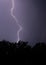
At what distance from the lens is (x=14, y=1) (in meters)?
3.66

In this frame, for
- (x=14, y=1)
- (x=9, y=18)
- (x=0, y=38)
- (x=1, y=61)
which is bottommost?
(x=1, y=61)

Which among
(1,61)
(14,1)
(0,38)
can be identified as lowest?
(1,61)

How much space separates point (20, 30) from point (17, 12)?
0.42 metres

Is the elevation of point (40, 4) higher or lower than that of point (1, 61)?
higher

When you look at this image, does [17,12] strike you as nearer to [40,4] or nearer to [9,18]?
[9,18]

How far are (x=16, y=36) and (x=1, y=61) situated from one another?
5.53 feet

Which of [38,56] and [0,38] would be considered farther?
[0,38]

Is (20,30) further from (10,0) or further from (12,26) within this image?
(10,0)

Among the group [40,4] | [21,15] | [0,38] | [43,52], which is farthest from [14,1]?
[43,52]

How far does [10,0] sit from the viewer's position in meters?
3.67

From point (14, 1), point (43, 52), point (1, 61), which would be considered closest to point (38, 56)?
point (43, 52)

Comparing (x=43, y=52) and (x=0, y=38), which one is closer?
(x=43, y=52)

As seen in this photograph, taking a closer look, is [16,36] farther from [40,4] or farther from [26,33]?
[40,4]

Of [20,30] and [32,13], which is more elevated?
[32,13]
